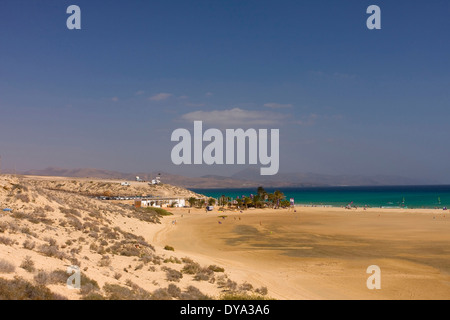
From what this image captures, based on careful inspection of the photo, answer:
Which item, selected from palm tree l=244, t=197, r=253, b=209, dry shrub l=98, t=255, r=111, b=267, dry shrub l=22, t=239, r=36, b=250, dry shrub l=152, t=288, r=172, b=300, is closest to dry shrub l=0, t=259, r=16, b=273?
dry shrub l=22, t=239, r=36, b=250

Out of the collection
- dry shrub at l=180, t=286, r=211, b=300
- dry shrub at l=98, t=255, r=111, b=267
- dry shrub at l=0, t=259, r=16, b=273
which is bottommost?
dry shrub at l=180, t=286, r=211, b=300

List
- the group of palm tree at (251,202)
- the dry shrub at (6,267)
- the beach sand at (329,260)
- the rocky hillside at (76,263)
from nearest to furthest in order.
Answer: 1. the dry shrub at (6,267)
2. the rocky hillside at (76,263)
3. the beach sand at (329,260)
4. the group of palm tree at (251,202)

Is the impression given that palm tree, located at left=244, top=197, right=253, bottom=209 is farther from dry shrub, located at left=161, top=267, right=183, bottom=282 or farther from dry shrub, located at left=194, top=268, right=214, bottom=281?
dry shrub, located at left=161, top=267, right=183, bottom=282

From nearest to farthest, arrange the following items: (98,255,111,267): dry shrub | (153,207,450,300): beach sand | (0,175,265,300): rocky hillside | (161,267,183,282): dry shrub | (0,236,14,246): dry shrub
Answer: (0,175,265,300): rocky hillside < (0,236,14,246): dry shrub < (98,255,111,267): dry shrub < (161,267,183,282): dry shrub < (153,207,450,300): beach sand

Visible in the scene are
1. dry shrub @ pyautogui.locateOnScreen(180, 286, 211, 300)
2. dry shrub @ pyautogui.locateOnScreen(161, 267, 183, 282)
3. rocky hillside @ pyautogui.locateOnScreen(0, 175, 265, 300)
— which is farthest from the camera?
Result: dry shrub @ pyautogui.locateOnScreen(161, 267, 183, 282)

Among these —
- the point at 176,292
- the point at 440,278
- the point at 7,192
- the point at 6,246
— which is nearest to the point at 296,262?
the point at 440,278

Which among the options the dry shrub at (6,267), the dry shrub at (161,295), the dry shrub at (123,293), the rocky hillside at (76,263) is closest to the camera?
the dry shrub at (6,267)

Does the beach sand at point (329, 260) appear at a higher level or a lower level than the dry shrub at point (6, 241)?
lower

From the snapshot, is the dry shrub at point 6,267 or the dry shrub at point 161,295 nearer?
the dry shrub at point 6,267

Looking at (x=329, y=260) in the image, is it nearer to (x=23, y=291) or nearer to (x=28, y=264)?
(x=28, y=264)

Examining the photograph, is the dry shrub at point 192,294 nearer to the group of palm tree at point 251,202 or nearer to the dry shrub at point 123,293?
the dry shrub at point 123,293

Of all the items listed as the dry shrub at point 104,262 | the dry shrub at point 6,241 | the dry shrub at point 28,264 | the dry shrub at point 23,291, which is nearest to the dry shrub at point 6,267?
the dry shrub at point 28,264
